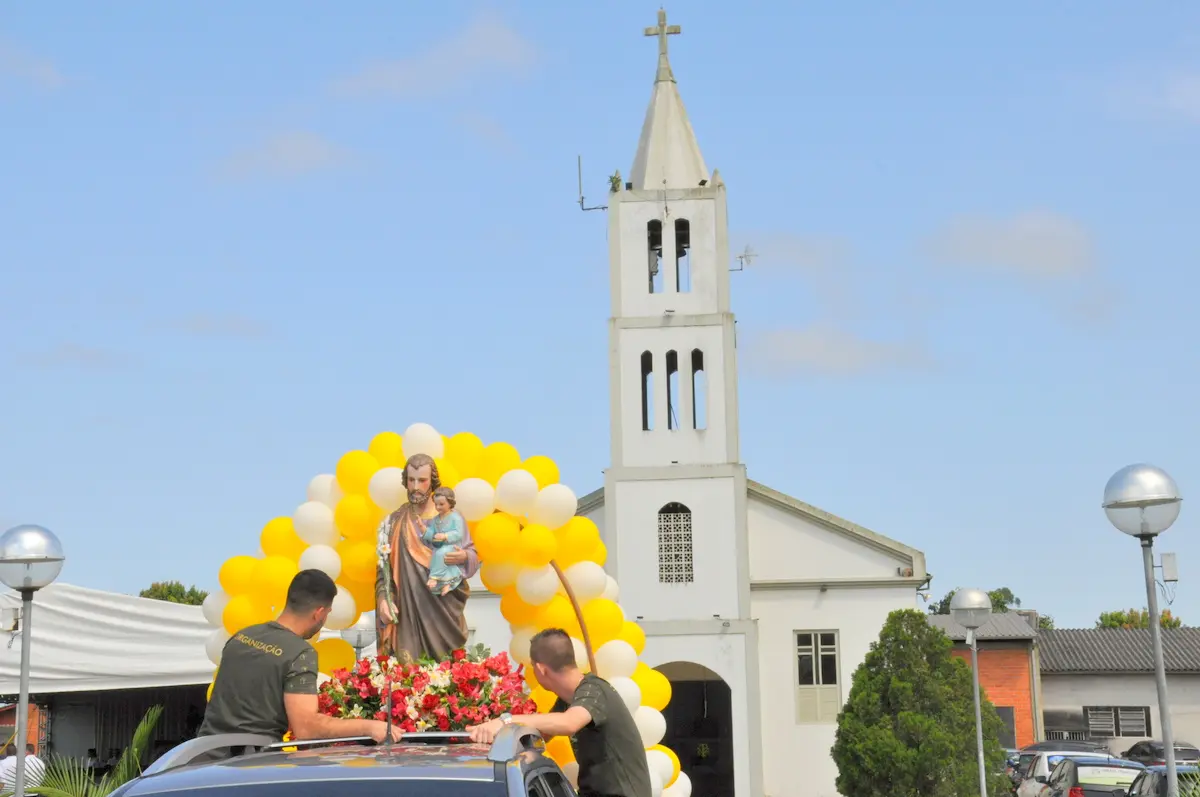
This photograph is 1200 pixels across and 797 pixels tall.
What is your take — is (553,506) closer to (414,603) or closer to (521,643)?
(521,643)

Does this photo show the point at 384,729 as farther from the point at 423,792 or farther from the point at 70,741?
the point at 70,741

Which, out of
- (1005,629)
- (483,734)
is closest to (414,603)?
(483,734)

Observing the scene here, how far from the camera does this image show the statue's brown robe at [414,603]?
414 inches

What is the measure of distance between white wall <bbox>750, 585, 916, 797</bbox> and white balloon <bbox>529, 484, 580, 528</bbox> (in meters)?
23.7

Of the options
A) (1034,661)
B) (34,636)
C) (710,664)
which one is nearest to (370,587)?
(34,636)

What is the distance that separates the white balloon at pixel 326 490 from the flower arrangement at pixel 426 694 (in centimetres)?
345

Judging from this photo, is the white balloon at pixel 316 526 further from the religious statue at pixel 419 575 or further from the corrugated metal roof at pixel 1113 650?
the corrugated metal roof at pixel 1113 650

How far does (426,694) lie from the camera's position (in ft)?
29.4

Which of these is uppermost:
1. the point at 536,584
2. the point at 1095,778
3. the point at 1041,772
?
the point at 536,584

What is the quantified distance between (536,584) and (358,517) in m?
1.57

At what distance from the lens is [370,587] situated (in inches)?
489

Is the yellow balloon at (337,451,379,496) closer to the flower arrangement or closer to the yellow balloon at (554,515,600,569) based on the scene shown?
the yellow balloon at (554,515,600,569)

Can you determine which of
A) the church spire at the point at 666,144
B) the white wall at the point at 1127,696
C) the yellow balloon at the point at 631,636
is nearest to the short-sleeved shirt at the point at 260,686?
the yellow balloon at the point at 631,636

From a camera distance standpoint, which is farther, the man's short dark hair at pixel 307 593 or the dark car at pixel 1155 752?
the dark car at pixel 1155 752
